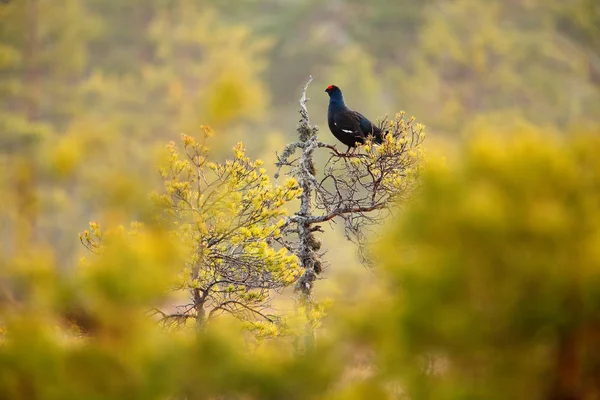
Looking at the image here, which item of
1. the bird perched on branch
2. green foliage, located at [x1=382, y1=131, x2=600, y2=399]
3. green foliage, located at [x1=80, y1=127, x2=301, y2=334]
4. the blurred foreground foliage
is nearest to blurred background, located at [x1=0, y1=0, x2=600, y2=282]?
the bird perched on branch

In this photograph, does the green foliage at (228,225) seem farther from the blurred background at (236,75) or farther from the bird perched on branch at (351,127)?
the blurred background at (236,75)

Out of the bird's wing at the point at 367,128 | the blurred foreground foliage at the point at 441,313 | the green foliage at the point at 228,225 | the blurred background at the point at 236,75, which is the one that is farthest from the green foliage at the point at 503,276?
the blurred background at the point at 236,75

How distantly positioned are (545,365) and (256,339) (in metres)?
4.45

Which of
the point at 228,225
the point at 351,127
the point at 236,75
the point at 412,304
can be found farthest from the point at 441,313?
the point at 236,75

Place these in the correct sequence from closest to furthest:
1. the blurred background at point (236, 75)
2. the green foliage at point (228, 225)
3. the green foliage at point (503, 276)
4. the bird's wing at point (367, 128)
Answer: the green foliage at point (503, 276) → the green foliage at point (228, 225) → the bird's wing at point (367, 128) → the blurred background at point (236, 75)

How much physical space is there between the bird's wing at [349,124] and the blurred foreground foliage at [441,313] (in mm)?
5051

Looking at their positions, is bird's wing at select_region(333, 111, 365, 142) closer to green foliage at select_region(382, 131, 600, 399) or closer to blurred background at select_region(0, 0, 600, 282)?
green foliage at select_region(382, 131, 600, 399)

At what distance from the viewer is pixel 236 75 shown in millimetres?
31250

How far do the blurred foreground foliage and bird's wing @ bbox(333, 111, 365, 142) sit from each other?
199 inches

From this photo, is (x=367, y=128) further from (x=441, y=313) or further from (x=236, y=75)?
(x=236, y=75)

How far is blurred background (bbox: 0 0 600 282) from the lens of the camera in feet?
86.5

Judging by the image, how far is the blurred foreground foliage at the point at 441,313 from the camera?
429 centimetres

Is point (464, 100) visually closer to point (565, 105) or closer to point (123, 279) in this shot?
point (565, 105)

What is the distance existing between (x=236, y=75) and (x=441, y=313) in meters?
27.7
